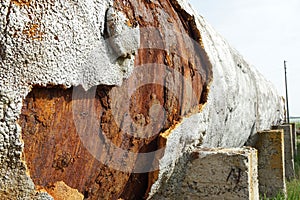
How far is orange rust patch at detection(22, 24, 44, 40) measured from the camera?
1.00 m

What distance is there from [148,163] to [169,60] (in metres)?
0.41

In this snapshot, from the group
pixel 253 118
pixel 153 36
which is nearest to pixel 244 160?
pixel 153 36

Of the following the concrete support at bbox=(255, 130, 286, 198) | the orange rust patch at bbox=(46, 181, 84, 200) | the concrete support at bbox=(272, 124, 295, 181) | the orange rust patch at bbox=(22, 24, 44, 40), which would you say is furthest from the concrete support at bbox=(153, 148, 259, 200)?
the concrete support at bbox=(272, 124, 295, 181)

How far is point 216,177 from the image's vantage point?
6.15 ft

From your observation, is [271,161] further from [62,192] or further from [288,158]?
[62,192]

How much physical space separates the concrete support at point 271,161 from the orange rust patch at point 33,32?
3.76m

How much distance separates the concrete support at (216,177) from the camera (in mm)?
1832

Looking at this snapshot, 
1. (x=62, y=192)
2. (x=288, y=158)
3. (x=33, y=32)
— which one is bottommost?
(x=288, y=158)

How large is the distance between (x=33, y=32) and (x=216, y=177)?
46.0 inches

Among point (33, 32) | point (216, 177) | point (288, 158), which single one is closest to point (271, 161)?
point (288, 158)

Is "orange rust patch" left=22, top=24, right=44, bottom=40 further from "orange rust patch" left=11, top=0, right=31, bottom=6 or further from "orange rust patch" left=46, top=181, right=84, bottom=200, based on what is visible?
"orange rust patch" left=46, top=181, right=84, bottom=200

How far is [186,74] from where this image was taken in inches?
69.6

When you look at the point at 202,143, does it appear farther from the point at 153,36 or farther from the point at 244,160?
the point at 153,36

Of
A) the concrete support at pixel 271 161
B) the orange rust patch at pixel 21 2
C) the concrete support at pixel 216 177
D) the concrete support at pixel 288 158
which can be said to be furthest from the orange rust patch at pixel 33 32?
the concrete support at pixel 288 158
